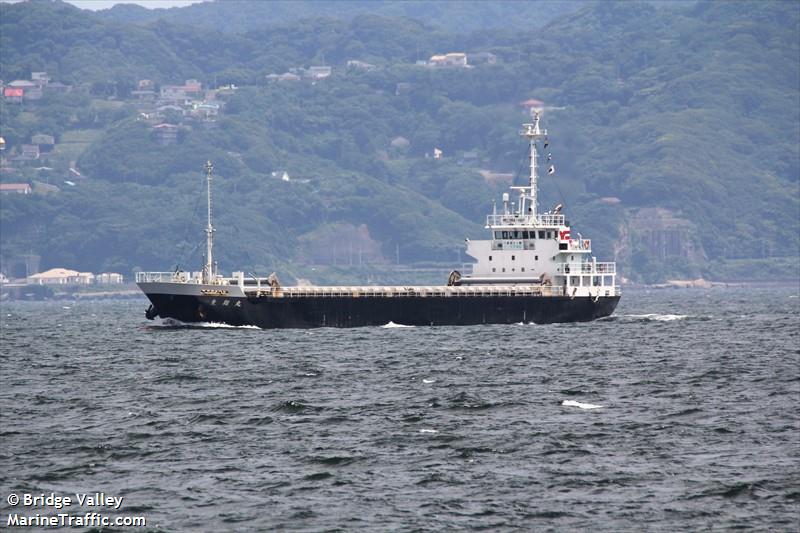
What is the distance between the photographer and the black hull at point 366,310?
9525 cm

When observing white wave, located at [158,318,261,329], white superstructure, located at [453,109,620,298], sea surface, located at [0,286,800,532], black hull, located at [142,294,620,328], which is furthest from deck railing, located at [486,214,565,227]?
sea surface, located at [0,286,800,532]

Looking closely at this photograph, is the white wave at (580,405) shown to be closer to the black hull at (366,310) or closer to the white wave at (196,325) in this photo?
the black hull at (366,310)

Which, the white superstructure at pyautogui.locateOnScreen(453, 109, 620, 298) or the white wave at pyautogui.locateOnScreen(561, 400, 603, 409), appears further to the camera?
the white superstructure at pyautogui.locateOnScreen(453, 109, 620, 298)

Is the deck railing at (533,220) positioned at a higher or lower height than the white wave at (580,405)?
higher

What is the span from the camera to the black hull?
313 feet

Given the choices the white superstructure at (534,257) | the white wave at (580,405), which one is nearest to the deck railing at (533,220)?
the white superstructure at (534,257)

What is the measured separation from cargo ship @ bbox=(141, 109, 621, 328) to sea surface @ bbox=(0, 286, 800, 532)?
48.6ft

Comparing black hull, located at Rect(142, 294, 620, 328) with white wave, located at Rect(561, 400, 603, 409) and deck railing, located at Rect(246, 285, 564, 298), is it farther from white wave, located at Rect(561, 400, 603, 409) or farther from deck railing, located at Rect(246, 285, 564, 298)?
white wave, located at Rect(561, 400, 603, 409)

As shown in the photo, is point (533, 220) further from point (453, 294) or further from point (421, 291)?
point (421, 291)

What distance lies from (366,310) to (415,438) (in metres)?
52.4

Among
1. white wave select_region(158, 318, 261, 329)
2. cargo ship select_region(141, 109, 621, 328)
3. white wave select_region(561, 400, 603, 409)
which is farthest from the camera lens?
white wave select_region(158, 318, 261, 329)

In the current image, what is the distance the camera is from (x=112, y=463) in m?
42.5

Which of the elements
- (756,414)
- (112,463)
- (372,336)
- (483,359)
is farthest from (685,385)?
(372,336)

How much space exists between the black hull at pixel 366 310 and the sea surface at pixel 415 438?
48.0 ft
